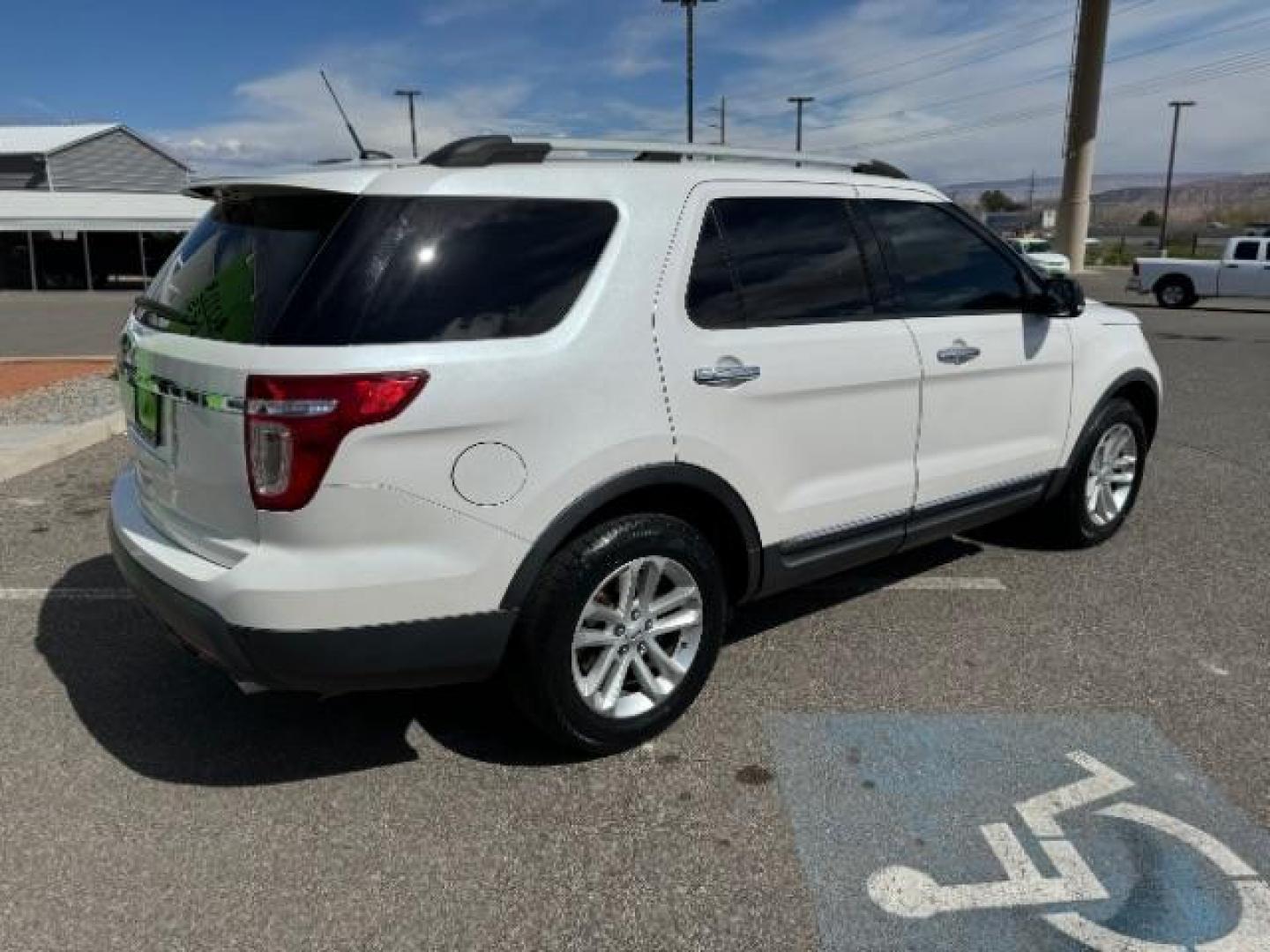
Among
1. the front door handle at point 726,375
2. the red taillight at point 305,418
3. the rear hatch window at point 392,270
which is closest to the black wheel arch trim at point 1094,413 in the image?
the front door handle at point 726,375

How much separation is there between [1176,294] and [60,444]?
78.6 feet

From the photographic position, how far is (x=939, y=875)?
2639 millimetres

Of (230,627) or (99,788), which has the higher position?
(230,627)

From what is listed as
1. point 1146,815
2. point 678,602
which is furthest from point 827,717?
point 1146,815

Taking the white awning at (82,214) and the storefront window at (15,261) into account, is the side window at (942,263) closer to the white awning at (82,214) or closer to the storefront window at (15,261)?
the white awning at (82,214)

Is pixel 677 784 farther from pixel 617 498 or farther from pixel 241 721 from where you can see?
pixel 241 721

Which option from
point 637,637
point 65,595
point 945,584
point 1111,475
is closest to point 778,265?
point 637,637

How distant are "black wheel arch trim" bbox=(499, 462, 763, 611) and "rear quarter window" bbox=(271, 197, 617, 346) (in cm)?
50

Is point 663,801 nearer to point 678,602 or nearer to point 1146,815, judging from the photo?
point 678,602

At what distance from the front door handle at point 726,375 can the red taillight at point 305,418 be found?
919mm

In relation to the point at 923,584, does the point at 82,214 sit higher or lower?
higher

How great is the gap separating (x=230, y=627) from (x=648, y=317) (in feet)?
4.71

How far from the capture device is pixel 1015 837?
279 centimetres

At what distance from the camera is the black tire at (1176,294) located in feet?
78.1
